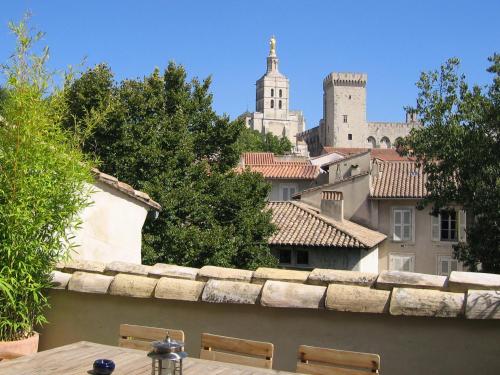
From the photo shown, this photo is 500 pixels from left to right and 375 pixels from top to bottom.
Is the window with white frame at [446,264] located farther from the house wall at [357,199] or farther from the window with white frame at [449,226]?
the house wall at [357,199]

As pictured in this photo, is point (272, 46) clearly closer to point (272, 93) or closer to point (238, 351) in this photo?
point (272, 93)

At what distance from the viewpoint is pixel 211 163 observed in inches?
725

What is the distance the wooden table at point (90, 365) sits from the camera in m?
3.07

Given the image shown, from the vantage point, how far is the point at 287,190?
3775 cm

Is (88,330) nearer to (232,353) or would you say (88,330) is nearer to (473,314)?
(232,353)

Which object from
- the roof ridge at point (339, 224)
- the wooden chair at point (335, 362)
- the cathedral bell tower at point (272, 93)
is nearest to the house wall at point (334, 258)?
the roof ridge at point (339, 224)

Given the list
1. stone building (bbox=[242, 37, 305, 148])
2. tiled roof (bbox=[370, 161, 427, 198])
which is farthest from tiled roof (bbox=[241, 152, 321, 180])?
stone building (bbox=[242, 37, 305, 148])

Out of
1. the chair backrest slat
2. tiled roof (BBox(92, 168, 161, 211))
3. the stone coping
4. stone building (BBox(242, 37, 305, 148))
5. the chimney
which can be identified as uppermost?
stone building (BBox(242, 37, 305, 148))

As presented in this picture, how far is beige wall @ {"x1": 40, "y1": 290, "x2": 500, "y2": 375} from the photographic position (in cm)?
378

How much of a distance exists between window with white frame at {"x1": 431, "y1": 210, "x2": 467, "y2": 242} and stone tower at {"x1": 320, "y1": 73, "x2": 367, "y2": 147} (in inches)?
2560

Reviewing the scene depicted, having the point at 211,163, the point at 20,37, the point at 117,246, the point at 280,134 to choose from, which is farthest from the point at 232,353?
the point at 280,134

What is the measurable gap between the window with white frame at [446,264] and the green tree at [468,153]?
8.61 meters

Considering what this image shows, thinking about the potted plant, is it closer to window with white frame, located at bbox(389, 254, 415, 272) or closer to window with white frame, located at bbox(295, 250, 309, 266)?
window with white frame, located at bbox(295, 250, 309, 266)

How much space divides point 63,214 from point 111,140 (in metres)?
11.9
